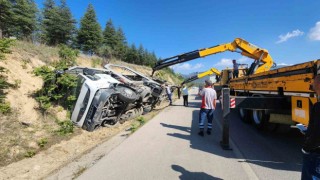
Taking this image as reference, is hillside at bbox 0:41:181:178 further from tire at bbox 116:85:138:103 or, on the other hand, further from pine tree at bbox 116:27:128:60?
pine tree at bbox 116:27:128:60

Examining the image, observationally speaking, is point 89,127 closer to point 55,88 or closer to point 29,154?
point 29,154

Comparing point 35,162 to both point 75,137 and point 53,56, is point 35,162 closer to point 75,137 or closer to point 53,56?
point 75,137

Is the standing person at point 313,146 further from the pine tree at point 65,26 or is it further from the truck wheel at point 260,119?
the pine tree at point 65,26

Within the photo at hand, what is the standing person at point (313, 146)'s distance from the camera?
2.56 metres

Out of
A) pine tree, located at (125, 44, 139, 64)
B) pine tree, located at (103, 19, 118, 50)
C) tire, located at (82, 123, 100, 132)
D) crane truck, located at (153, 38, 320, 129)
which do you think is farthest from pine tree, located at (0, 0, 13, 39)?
crane truck, located at (153, 38, 320, 129)

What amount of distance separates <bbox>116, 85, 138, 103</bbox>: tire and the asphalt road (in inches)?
62.0

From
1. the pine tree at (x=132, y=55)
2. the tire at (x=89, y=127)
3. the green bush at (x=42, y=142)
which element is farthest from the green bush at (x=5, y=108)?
the pine tree at (x=132, y=55)

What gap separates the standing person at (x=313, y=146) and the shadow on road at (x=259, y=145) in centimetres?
252

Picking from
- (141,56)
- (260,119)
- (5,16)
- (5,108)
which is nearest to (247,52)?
(260,119)

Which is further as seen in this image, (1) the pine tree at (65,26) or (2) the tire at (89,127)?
(1) the pine tree at (65,26)

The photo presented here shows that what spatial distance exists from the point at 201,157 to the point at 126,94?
4.55 metres

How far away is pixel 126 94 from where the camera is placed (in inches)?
374

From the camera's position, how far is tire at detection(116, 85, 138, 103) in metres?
9.25

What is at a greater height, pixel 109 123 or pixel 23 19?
pixel 23 19
